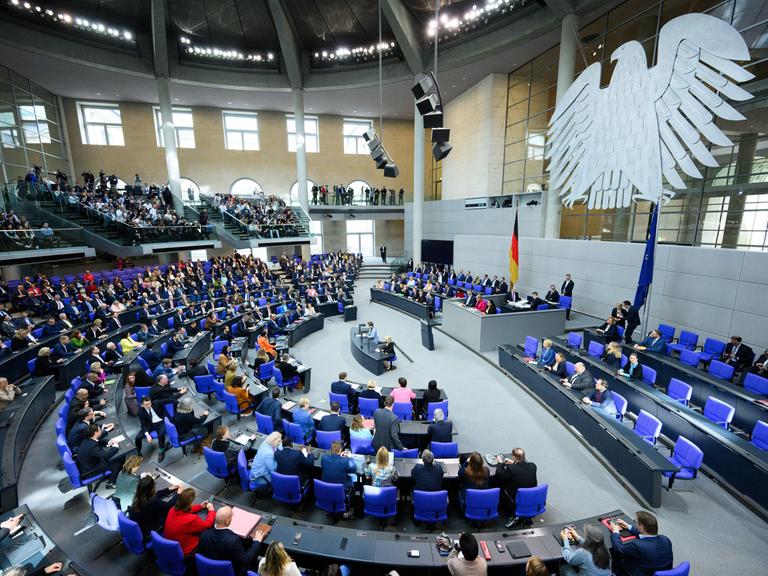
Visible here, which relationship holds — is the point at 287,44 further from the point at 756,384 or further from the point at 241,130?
the point at 756,384

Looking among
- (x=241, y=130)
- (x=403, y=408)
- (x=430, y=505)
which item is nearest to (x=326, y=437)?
(x=403, y=408)

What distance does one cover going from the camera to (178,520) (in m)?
3.79

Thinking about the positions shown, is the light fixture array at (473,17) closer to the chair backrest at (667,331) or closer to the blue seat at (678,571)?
the chair backrest at (667,331)

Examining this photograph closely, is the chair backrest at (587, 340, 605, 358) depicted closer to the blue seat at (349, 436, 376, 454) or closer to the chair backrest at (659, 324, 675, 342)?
the chair backrest at (659, 324, 675, 342)

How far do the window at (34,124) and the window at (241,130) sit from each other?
33.1 feet

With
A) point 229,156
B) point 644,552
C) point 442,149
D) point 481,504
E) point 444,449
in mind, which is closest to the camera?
point 644,552

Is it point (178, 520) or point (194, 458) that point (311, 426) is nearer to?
point (194, 458)

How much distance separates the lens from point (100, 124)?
24.7 metres

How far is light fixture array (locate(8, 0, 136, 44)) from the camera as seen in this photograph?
56.0ft

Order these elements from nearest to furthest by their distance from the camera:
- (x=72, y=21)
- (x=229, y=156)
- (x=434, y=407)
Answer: (x=434, y=407) < (x=72, y=21) < (x=229, y=156)

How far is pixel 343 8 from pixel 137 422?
2318cm

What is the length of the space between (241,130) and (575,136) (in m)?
23.6

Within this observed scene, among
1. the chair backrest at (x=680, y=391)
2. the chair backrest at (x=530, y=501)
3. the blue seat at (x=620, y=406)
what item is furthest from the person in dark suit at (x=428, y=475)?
the chair backrest at (x=680, y=391)

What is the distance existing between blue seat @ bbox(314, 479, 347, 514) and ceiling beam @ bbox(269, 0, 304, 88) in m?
23.3
